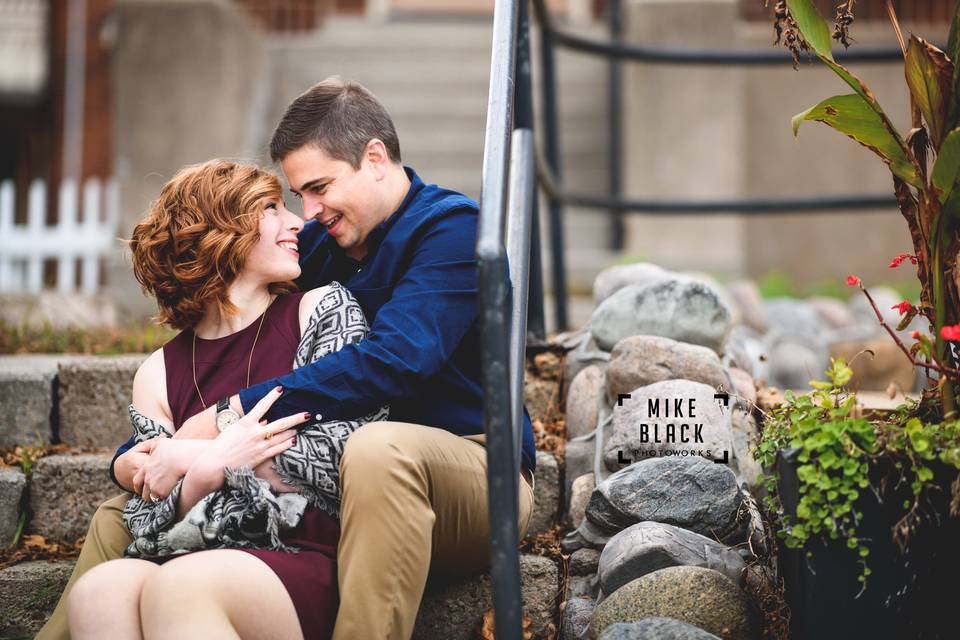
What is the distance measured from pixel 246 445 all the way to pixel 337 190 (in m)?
0.58

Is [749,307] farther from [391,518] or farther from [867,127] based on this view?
[391,518]

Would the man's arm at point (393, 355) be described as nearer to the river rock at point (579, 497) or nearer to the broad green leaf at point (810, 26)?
the river rock at point (579, 497)

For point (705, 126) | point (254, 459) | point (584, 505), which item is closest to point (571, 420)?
point (584, 505)

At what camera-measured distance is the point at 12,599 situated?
7.82 ft

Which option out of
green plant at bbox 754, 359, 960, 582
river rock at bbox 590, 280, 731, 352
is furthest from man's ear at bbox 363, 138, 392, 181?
green plant at bbox 754, 359, 960, 582

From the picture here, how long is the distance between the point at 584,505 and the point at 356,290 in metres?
0.72

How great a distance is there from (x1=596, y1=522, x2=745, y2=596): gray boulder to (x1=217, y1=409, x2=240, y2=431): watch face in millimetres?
788

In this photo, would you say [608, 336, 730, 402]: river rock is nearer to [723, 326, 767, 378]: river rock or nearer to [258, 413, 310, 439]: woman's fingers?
[723, 326, 767, 378]: river rock

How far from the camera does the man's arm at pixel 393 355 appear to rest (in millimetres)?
2029

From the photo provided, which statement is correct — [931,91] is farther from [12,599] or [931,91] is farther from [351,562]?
[12,599]

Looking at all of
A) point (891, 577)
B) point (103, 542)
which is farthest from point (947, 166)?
point (103, 542)

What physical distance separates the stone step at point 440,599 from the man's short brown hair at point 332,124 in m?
0.91

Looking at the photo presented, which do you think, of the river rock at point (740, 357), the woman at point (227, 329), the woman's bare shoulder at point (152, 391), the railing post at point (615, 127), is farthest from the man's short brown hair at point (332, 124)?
the railing post at point (615, 127)

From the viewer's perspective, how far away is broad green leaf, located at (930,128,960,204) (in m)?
1.78
